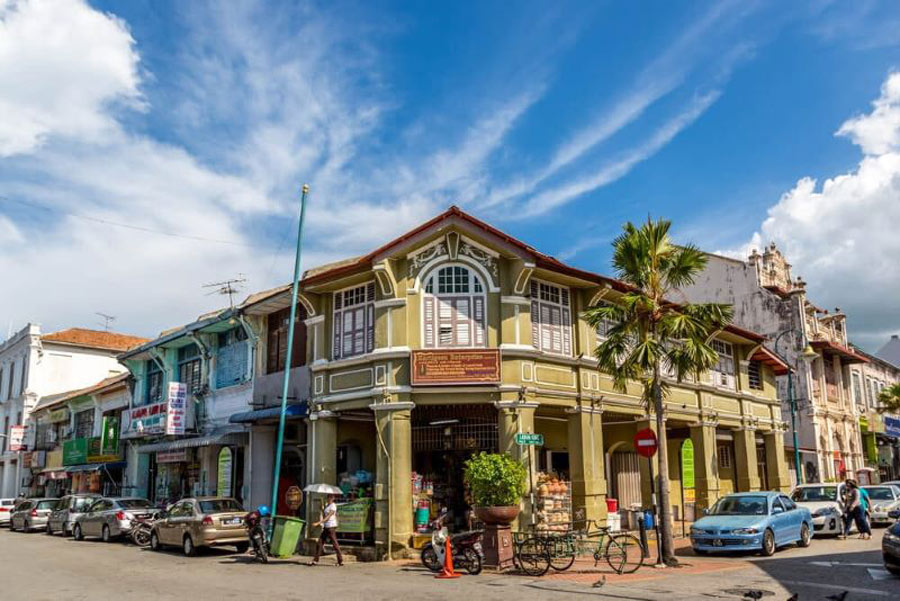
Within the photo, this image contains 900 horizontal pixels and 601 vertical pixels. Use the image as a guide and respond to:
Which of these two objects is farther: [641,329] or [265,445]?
[265,445]

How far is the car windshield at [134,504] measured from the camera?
86.0 ft

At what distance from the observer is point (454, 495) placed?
21906 millimetres

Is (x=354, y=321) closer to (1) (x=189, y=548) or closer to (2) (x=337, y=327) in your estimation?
(2) (x=337, y=327)

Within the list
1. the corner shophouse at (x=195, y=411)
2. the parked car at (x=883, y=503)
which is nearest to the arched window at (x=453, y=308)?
the corner shophouse at (x=195, y=411)

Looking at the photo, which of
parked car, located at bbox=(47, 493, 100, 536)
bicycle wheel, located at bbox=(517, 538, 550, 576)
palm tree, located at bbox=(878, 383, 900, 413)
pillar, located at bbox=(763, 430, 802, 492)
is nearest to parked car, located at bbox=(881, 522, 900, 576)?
bicycle wheel, located at bbox=(517, 538, 550, 576)

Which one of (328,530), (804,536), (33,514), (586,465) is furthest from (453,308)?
(33,514)

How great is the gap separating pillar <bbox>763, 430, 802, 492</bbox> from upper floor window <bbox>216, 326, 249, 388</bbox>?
2079 cm

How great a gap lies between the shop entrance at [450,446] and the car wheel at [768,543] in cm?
698

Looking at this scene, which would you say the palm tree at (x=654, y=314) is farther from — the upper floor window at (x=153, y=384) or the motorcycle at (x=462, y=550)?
the upper floor window at (x=153, y=384)

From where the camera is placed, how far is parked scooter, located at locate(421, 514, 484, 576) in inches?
623

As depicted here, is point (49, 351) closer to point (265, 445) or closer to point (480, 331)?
point (265, 445)

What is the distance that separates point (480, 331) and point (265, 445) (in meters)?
9.02

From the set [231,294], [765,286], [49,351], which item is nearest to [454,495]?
[231,294]

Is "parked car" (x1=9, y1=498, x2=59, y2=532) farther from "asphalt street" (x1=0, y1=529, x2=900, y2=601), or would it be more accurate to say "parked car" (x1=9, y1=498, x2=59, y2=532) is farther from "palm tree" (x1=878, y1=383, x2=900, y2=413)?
"palm tree" (x1=878, y1=383, x2=900, y2=413)
